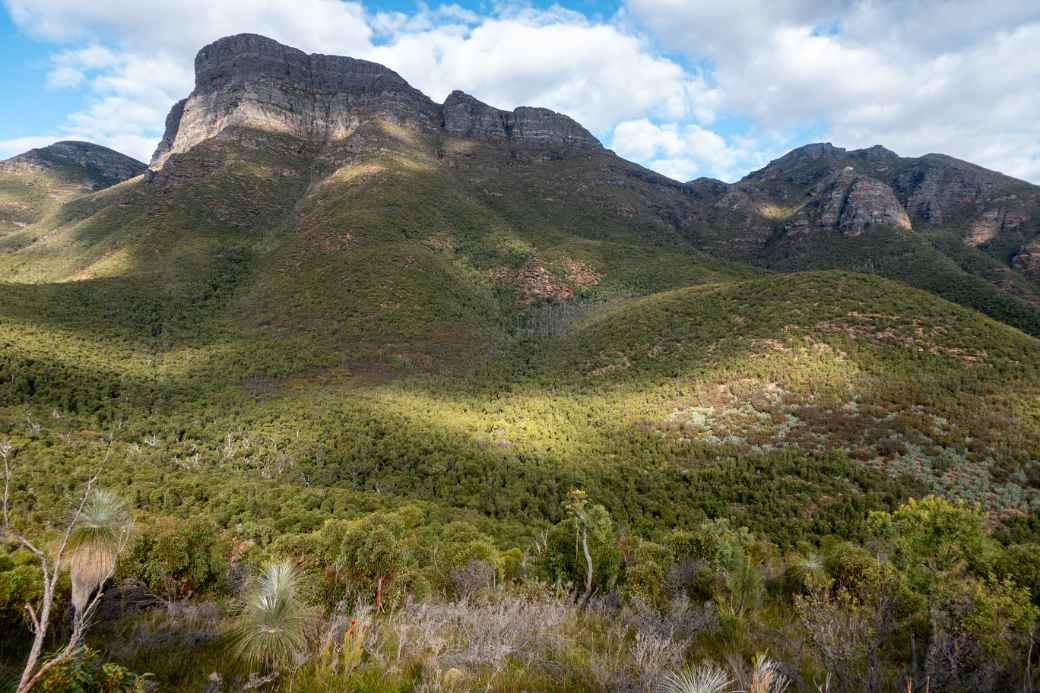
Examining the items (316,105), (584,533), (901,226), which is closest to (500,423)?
(584,533)

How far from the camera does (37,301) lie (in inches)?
2106

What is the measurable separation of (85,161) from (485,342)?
218657 millimetres

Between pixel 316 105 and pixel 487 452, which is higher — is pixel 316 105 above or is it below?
above

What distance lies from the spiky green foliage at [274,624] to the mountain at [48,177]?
157929 mm

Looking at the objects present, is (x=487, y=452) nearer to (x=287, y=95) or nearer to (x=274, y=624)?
(x=274, y=624)

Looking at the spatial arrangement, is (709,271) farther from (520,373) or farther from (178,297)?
(178,297)

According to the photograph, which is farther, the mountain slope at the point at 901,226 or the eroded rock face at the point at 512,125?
the eroded rock face at the point at 512,125

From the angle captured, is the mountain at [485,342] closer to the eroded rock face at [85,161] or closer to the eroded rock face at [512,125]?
the eroded rock face at [512,125]

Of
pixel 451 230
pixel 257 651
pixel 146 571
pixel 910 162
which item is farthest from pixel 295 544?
pixel 910 162

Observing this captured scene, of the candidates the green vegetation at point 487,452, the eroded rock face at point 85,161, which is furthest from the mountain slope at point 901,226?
the eroded rock face at point 85,161

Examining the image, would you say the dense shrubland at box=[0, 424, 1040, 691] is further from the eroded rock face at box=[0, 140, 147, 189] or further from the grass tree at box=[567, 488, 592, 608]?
the eroded rock face at box=[0, 140, 147, 189]

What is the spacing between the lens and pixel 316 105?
431 feet

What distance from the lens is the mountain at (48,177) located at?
131000 millimetres

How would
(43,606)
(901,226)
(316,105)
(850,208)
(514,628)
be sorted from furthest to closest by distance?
1. (316,105)
2. (850,208)
3. (901,226)
4. (514,628)
5. (43,606)
